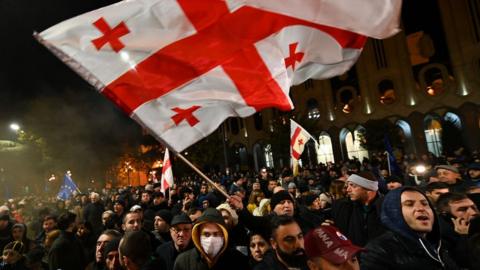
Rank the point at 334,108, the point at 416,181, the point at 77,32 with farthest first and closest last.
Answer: the point at 334,108
the point at 416,181
the point at 77,32

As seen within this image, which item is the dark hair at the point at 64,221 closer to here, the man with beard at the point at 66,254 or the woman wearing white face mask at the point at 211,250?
the man with beard at the point at 66,254

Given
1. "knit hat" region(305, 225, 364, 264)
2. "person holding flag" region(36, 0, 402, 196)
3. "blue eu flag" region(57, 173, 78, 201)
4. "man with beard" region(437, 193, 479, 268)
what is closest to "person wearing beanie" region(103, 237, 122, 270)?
"person holding flag" region(36, 0, 402, 196)

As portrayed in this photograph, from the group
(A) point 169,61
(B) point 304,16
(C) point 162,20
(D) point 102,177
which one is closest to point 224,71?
(A) point 169,61

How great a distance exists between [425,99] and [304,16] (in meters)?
28.9

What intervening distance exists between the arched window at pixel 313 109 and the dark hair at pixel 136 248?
32.0 m

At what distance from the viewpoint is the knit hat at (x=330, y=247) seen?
7.32 feet

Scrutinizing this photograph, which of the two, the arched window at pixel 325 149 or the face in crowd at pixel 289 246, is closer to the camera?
the face in crowd at pixel 289 246

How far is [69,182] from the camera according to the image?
1304cm

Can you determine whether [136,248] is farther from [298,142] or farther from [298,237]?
[298,142]

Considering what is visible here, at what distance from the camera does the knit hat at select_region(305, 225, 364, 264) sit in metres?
2.23

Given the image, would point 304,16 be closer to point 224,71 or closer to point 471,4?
point 224,71

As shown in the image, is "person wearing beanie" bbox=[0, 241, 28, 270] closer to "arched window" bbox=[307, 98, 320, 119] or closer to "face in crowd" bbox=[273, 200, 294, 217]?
"face in crowd" bbox=[273, 200, 294, 217]

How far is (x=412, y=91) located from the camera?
28.7 metres

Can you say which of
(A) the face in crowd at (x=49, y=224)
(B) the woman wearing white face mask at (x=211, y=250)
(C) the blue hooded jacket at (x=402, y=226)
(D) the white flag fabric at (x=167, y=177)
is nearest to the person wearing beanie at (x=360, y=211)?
(C) the blue hooded jacket at (x=402, y=226)
